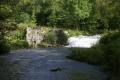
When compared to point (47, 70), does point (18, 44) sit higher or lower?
higher

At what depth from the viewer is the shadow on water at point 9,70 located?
2091 centimetres

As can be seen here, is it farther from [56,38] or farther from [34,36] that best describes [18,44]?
[56,38]

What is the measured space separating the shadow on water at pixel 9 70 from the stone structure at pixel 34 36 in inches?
634

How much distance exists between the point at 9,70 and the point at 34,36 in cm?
2258

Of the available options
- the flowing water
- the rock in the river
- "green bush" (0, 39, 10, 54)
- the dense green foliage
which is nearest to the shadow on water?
the flowing water

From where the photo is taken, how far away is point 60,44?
156ft

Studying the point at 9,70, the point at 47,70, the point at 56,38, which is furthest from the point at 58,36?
the point at 47,70

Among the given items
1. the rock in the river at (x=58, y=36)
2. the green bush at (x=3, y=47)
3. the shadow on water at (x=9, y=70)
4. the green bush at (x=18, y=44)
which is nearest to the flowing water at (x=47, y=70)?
the shadow on water at (x=9, y=70)

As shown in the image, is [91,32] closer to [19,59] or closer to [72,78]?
[19,59]

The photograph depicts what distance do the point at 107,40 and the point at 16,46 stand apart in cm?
1418

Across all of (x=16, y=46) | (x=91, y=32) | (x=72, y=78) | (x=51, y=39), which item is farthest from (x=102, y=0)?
(x=91, y=32)

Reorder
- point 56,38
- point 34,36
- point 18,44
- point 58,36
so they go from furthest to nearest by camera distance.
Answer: point 58,36
point 56,38
point 34,36
point 18,44

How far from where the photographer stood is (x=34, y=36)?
152 ft

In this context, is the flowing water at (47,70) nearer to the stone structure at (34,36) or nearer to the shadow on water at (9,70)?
the shadow on water at (9,70)
